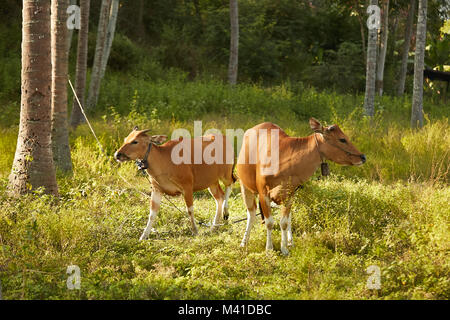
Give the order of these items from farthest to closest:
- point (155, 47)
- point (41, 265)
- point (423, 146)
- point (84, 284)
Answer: point (155, 47), point (423, 146), point (41, 265), point (84, 284)

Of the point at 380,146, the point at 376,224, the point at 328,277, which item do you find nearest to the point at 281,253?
the point at 328,277

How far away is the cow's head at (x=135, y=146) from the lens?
21.3ft

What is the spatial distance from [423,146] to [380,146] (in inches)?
40.0

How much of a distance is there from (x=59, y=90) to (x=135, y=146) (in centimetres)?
361

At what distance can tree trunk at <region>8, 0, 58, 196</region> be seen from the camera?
7.48 m

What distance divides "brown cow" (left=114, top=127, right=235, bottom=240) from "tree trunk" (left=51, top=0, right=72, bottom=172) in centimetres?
327

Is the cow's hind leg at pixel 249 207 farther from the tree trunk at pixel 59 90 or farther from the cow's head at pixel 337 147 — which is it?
the tree trunk at pixel 59 90

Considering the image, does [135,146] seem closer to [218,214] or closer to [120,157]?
[120,157]

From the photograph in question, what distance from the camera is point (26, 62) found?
7.54 m

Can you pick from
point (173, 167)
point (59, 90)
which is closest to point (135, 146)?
point (173, 167)

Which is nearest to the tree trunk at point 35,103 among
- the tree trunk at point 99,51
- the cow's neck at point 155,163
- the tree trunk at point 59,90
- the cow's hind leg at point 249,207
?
the tree trunk at point 59,90

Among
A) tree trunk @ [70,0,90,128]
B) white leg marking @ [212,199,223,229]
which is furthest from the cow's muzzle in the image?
tree trunk @ [70,0,90,128]

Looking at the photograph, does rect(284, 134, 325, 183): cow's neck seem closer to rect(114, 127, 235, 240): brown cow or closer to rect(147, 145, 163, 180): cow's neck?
rect(114, 127, 235, 240): brown cow

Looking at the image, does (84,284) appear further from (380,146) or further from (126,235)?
(380,146)
